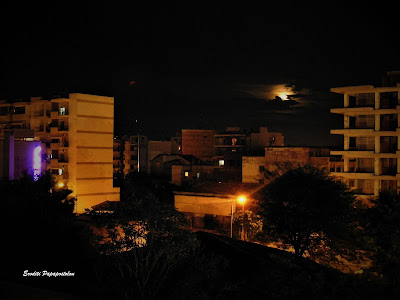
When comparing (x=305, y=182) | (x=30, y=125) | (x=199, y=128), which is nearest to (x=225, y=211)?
(x=305, y=182)

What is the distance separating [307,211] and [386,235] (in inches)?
181

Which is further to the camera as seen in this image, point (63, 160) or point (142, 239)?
point (63, 160)

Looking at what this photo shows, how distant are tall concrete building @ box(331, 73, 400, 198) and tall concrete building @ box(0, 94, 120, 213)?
24.0 meters

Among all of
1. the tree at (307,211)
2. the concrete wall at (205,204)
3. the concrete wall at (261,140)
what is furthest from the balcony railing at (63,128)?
the concrete wall at (261,140)

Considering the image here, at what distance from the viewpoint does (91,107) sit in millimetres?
42031

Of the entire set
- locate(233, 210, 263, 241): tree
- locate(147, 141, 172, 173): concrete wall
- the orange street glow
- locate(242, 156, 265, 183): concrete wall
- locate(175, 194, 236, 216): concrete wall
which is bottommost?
locate(233, 210, 263, 241): tree

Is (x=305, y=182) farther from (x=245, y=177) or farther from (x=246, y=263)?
(x=245, y=177)

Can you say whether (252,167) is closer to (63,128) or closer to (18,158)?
(63,128)

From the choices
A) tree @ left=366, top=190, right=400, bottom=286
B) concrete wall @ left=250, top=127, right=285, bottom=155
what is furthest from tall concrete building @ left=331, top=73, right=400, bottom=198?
concrete wall @ left=250, top=127, right=285, bottom=155

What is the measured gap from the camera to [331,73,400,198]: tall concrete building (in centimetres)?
3234

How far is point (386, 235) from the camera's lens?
17.6 m

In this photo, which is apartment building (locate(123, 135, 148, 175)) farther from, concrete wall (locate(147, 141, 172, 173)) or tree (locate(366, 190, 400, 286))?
tree (locate(366, 190, 400, 286))

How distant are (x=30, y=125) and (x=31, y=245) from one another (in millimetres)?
31686

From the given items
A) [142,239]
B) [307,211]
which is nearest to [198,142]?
[307,211]
